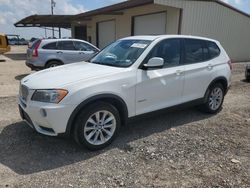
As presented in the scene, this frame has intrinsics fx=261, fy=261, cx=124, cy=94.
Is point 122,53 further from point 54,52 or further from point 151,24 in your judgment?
point 151,24

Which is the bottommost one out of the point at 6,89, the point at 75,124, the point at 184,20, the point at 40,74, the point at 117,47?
the point at 6,89

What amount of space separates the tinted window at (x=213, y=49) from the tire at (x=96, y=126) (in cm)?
283

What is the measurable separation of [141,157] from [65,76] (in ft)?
5.57

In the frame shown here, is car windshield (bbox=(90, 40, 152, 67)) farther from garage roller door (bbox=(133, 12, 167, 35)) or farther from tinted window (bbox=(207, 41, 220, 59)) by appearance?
garage roller door (bbox=(133, 12, 167, 35))

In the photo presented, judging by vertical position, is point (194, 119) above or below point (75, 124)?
below

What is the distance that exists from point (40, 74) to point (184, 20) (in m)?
12.2

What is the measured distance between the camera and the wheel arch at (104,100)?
12.1 feet

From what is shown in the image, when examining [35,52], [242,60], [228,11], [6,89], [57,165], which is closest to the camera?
[57,165]

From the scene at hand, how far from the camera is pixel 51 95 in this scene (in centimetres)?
365

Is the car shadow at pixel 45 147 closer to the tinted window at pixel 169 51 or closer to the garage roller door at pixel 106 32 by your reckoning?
the tinted window at pixel 169 51

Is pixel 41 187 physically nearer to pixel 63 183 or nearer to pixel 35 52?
pixel 63 183

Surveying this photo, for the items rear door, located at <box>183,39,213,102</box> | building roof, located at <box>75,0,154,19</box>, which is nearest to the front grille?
rear door, located at <box>183,39,213,102</box>

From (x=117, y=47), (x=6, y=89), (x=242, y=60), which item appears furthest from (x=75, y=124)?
(x=242, y=60)

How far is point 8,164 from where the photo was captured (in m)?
3.66
